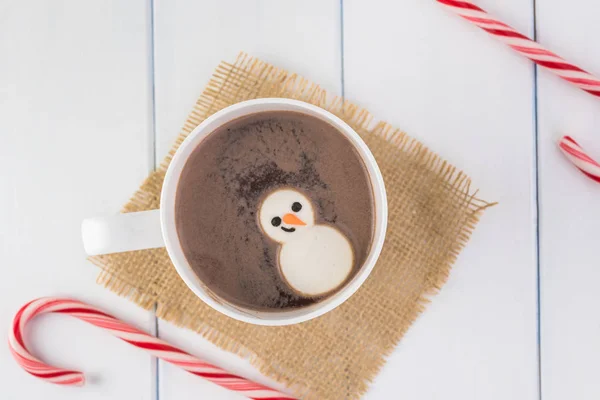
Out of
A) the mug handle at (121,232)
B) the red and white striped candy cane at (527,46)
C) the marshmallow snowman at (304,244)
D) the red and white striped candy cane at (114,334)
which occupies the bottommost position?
the red and white striped candy cane at (114,334)

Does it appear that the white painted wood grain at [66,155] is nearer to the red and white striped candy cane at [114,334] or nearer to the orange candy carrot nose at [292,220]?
the red and white striped candy cane at [114,334]

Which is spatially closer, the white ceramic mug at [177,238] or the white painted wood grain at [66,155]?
the white ceramic mug at [177,238]

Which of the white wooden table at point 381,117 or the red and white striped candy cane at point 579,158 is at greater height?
the red and white striped candy cane at point 579,158

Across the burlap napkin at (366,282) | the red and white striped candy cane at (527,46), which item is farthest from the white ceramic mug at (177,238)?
the red and white striped candy cane at (527,46)

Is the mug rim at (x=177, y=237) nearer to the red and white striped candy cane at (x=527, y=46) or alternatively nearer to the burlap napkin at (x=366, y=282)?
the burlap napkin at (x=366, y=282)

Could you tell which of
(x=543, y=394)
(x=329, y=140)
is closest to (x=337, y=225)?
(x=329, y=140)

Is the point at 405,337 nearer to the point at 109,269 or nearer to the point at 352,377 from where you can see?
the point at 352,377
